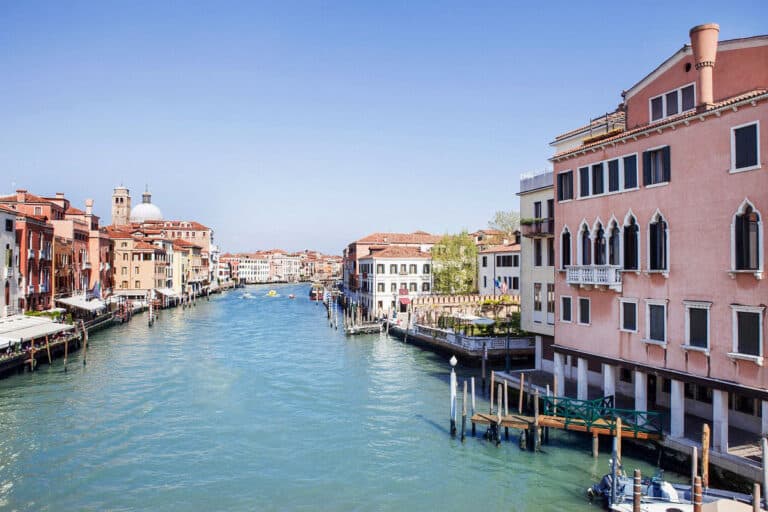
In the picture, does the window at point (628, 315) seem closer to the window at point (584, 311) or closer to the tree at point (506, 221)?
the window at point (584, 311)

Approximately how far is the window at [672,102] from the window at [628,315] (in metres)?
5.45

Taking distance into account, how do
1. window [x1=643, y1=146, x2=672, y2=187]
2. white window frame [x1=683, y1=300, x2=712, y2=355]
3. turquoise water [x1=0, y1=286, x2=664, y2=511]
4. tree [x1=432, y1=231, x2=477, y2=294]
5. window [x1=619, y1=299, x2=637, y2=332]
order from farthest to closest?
tree [x1=432, y1=231, x2=477, y2=294]
window [x1=619, y1=299, x2=637, y2=332]
window [x1=643, y1=146, x2=672, y2=187]
turquoise water [x1=0, y1=286, x2=664, y2=511]
white window frame [x1=683, y1=300, x2=712, y2=355]

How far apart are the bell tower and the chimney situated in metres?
120

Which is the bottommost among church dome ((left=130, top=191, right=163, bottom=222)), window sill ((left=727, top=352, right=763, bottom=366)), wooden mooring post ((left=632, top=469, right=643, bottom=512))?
wooden mooring post ((left=632, top=469, right=643, bottom=512))

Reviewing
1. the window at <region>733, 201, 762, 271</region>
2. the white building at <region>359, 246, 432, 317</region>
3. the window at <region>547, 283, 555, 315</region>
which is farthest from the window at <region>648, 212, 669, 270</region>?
the white building at <region>359, 246, 432, 317</region>

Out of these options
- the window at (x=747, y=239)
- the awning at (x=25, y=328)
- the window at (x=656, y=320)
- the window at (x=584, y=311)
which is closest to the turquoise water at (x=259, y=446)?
the awning at (x=25, y=328)

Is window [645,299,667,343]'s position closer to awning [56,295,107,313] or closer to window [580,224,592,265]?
window [580,224,592,265]

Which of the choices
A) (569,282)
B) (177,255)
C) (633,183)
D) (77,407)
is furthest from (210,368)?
(177,255)

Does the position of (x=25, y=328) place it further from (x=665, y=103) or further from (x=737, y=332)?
(x=737, y=332)

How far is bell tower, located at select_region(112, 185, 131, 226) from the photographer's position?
11900 cm

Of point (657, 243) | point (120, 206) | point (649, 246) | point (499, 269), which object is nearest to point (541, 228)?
point (649, 246)

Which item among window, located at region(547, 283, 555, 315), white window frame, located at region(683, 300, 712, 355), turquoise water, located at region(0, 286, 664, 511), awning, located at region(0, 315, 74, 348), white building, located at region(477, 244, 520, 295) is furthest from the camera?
white building, located at region(477, 244, 520, 295)

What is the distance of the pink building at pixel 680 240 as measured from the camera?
43.5 ft

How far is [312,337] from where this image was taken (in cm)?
4544
